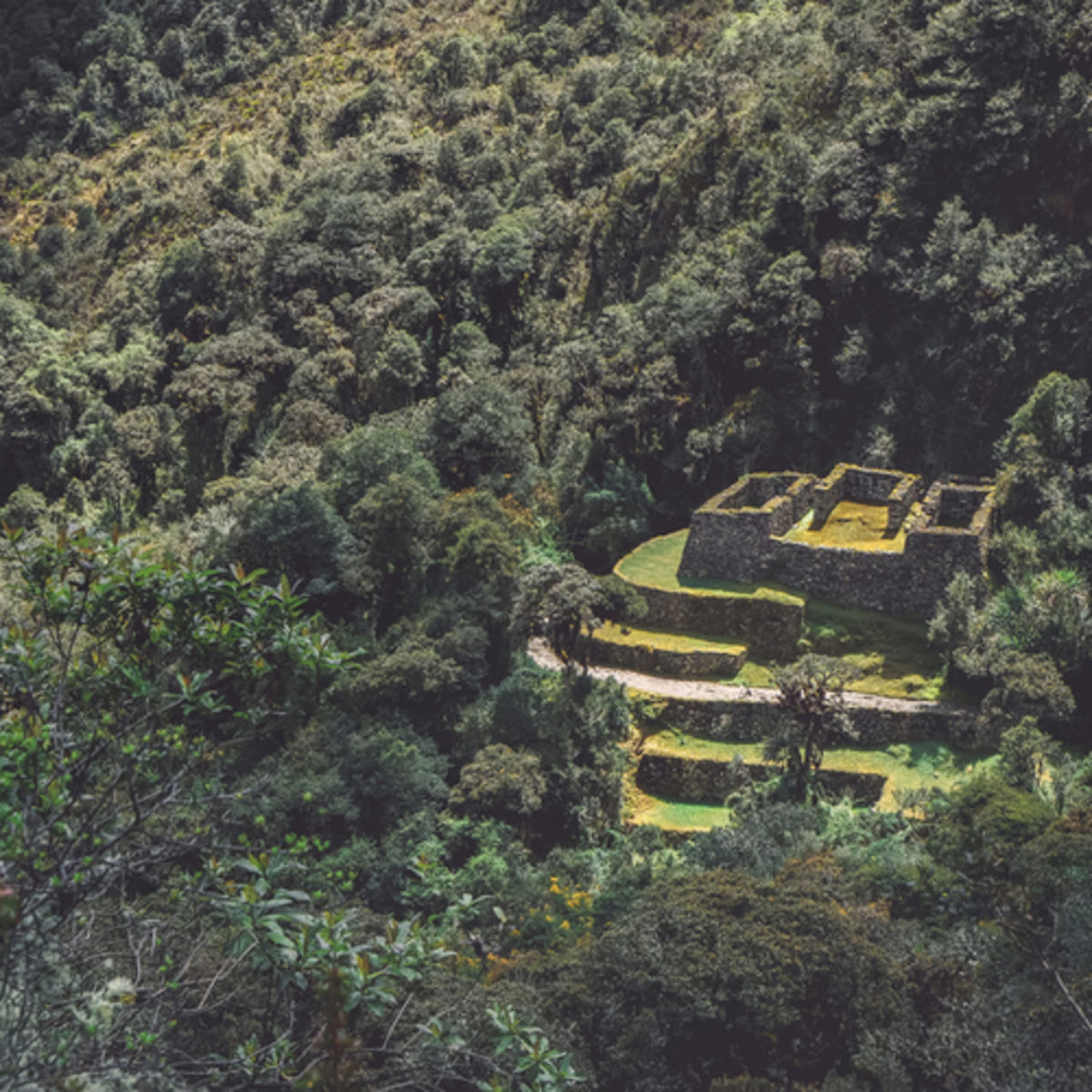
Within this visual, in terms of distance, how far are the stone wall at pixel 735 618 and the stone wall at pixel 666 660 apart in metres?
0.63

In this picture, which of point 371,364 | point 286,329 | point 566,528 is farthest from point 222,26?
point 566,528

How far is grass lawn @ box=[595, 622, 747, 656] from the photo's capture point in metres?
25.8

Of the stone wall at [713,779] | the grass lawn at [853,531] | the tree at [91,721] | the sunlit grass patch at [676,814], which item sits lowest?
the sunlit grass patch at [676,814]

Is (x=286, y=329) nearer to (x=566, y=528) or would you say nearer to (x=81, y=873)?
(x=566, y=528)

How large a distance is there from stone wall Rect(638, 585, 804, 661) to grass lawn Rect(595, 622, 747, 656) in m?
0.16

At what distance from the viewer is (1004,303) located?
95.9 feet

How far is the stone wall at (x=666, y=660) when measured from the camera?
25.5 meters

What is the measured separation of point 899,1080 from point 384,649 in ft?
52.9

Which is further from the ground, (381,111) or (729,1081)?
(381,111)

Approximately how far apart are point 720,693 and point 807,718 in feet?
9.45

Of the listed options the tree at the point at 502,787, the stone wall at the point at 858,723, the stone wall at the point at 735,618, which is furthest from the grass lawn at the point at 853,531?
the tree at the point at 502,787

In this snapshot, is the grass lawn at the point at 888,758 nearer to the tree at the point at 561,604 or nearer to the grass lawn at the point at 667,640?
the grass lawn at the point at 667,640

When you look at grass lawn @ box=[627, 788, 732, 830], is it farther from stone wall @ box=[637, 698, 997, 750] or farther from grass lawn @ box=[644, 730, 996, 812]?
stone wall @ box=[637, 698, 997, 750]

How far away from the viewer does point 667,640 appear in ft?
86.8
